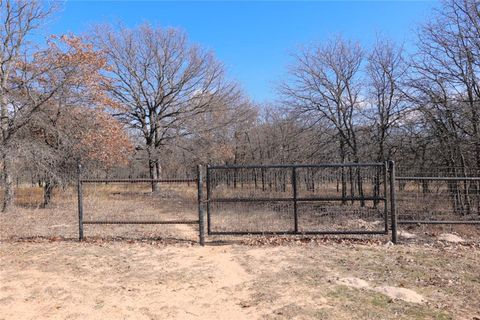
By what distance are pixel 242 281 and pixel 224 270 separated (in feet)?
2.03

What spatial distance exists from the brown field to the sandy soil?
17mm

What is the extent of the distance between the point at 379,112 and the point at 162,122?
16281mm

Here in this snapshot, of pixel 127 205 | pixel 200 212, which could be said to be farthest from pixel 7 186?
pixel 200 212

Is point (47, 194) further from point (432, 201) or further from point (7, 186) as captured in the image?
point (432, 201)

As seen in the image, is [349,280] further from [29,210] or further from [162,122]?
[162,122]

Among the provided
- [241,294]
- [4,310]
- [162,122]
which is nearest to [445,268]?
[241,294]

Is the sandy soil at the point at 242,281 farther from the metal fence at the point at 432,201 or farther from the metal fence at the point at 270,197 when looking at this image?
the metal fence at the point at 432,201

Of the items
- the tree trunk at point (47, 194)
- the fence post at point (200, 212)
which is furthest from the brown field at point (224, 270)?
the tree trunk at point (47, 194)

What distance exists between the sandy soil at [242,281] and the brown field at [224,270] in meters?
0.02

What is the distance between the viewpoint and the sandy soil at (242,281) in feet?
14.1

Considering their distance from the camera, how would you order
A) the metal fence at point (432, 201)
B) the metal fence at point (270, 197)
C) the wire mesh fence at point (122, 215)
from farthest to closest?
the metal fence at point (432, 201) → the wire mesh fence at point (122, 215) → the metal fence at point (270, 197)

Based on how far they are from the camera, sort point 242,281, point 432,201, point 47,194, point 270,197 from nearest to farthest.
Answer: point 242,281, point 270,197, point 432,201, point 47,194

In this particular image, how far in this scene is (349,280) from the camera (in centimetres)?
524

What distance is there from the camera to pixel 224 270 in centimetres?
594
